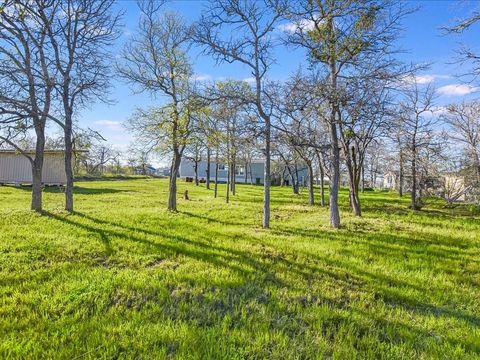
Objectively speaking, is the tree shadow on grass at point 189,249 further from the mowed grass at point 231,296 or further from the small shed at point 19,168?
the small shed at point 19,168

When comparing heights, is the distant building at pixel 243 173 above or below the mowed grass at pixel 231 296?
above

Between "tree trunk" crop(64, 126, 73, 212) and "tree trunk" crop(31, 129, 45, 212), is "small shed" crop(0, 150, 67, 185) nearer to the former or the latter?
"tree trunk" crop(64, 126, 73, 212)

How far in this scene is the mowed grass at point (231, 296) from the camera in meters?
3.20

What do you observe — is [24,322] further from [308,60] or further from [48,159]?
[48,159]

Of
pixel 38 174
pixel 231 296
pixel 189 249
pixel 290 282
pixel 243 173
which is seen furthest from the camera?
pixel 243 173

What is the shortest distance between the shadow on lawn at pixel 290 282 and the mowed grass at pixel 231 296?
0.08 feet

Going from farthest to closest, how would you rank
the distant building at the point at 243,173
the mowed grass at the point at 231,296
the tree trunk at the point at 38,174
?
the distant building at the point at 243,173 → the tree trunk at the point at 38,174 → the mowed grass at the point at 231,296

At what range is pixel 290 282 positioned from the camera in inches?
204

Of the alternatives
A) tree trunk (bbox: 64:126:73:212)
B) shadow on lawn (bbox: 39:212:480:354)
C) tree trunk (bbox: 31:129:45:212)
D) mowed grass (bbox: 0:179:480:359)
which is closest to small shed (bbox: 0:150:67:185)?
tree trunk (bbox: 64:126:73:212)

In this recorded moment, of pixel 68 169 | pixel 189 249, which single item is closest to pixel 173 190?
pixel 68 169

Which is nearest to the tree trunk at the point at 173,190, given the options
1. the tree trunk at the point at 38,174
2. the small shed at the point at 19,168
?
the tree trunk at the point at 38,174

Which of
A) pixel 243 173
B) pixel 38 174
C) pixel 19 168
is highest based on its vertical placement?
pixel 243 173

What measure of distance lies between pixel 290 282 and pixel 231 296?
4.01 ft

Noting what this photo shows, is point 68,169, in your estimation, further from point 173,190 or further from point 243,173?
point 243,173
